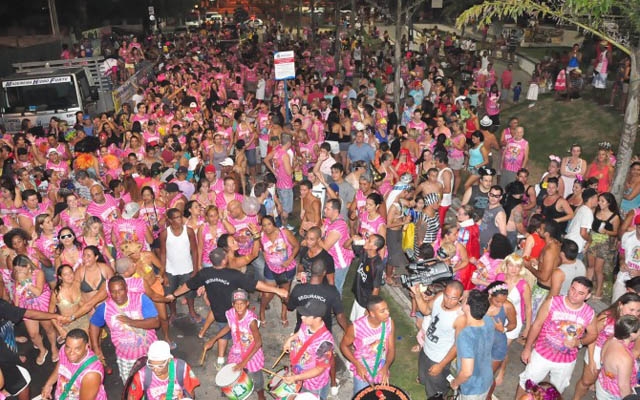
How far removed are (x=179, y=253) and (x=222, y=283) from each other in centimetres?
162

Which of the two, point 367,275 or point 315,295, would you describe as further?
point 367,275

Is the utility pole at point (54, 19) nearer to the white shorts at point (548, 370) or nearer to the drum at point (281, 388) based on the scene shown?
the drum at point (281, 388)

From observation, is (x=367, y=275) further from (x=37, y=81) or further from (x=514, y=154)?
(x=37, y=81)

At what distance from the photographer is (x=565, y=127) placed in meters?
16.0

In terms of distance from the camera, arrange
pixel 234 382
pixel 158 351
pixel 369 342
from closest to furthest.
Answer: pixel 158 351 → pixel 369 342 → pixel 234 382

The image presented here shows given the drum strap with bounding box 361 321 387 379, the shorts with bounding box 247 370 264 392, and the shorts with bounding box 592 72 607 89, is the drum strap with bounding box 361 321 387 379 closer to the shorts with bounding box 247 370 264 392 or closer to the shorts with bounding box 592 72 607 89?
the shorts with bounding box 247 370 264 392

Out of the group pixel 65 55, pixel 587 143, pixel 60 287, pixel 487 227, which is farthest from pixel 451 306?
pixel 65 55

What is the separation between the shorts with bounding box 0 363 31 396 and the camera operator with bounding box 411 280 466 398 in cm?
416

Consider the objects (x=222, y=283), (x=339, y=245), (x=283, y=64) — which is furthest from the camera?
(x=283, y=64)

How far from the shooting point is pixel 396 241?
868cm

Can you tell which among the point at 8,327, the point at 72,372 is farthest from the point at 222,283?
the point at 8,327

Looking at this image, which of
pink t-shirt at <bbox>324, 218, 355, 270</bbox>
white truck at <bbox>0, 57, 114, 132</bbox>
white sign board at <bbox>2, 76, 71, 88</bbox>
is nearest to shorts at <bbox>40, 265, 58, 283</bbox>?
pink t-shirt at <bbox>324, 218, 355, 270</bbox>

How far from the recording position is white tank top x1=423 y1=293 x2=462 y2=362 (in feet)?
17.7

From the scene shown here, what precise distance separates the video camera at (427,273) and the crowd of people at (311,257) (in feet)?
0.24
